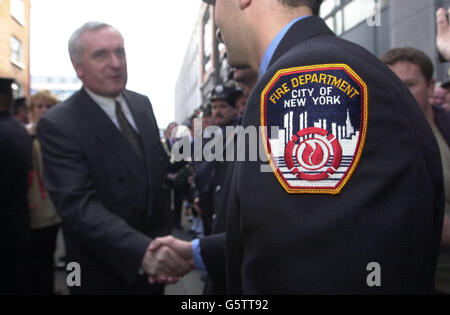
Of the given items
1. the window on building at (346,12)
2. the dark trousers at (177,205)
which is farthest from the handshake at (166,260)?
the window on building at (346,12)

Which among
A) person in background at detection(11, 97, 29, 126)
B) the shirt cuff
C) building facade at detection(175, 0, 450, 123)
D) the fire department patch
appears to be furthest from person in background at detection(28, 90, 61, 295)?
the fire department patch

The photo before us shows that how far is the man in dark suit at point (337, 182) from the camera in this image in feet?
2.61

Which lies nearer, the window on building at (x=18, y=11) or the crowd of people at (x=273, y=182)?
the crowd of people at (x=273, y=182)

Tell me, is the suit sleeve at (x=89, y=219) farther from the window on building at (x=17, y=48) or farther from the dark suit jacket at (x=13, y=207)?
the dark suit jacket at (x=13, y=207)

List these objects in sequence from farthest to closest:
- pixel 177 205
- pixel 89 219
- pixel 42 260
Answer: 1. pixel 177 205
2. pixel 42 260
3. pixel 89 219

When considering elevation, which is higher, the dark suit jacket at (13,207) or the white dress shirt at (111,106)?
the white dress shirt at (111,106)

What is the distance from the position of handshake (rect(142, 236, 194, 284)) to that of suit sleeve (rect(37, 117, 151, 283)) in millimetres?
55

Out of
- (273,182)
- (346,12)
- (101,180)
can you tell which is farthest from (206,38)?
(346,12)

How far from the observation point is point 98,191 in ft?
6.13

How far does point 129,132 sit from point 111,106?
179mm

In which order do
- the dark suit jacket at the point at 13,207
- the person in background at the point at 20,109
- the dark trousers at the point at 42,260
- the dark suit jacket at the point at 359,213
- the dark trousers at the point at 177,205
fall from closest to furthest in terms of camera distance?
1. the dark suit jacket at the point at 359,213
2. the dark suit jacket at the point at 13,207
3. the dark trousers at the point at 42,260
4. the person in background at the point at 20,109
5. the dark trousers at the point at 177,205

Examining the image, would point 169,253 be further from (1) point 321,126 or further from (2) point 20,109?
(2) point 20,109

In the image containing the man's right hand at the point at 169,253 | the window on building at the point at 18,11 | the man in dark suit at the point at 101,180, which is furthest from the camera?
the man's right hand at the point at 169,253
